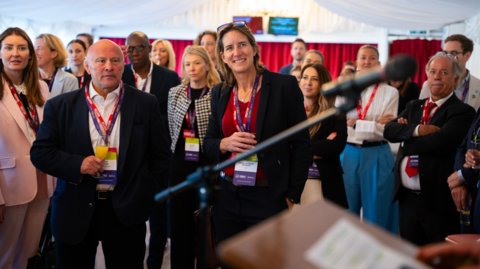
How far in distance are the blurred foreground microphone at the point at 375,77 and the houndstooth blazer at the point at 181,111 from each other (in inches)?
83.8

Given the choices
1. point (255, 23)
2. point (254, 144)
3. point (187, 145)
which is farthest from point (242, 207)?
point (255, 23)

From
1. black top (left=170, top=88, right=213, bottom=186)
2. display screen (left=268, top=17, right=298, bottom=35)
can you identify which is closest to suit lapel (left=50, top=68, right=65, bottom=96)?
black top (left=170, top=88, right=213, bottom=186)

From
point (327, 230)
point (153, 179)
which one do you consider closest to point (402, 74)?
point (327, 230)

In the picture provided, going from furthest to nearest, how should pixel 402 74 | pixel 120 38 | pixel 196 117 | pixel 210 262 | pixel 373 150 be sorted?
pixel 120 38
pixel 373 150
pixel 196 117
pixel 210 262
pixel 402 74

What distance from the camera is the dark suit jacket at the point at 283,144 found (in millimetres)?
1977

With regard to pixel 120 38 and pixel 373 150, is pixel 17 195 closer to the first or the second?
pixel 373 150

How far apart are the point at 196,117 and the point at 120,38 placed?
890cm

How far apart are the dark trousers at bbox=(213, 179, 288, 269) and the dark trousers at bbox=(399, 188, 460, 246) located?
137 centimetres

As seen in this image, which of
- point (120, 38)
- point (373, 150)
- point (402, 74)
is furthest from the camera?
point (120, 38)

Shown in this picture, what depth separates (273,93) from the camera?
205 cm

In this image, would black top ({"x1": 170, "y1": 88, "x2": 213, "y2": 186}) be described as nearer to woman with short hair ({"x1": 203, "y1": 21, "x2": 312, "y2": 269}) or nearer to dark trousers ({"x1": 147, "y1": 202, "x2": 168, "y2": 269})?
dark trousers ({"x1": 147, "y1": 202, "x2": 168, "y2": 269})

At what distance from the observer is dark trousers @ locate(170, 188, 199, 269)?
118 inches

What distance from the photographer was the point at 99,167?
6.49 ft

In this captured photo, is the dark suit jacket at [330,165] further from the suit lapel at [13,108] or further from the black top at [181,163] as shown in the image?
the suit lapel at [13,108]
